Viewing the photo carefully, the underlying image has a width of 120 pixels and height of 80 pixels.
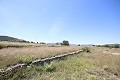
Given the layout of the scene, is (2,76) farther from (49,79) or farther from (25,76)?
(49,79)

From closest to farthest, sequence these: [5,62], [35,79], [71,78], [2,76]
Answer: [2,76]
[35,79]
[71,78]
[5,62]

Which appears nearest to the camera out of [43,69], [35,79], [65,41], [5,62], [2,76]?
[2,76]

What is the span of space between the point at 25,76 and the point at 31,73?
47 centimetres

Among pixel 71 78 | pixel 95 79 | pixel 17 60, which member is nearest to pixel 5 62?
pixel 17 60

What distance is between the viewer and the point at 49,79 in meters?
7.30

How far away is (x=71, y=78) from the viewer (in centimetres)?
766

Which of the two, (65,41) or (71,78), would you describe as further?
(65,41)

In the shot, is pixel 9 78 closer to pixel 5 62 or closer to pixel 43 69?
pixel 5 62

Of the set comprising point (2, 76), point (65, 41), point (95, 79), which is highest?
point (65, 41)

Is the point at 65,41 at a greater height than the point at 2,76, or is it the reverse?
the point at 65,41

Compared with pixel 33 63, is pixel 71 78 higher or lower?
lower

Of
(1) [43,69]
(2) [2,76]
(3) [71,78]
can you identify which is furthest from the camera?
(1) [43,69]

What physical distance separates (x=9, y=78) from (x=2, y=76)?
1.02 ft

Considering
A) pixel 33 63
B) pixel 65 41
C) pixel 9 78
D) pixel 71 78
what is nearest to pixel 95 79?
pixel 71 78
